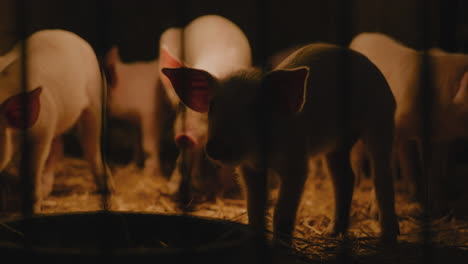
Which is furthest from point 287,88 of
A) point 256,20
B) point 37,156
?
point 256,20

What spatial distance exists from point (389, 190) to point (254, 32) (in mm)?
2183

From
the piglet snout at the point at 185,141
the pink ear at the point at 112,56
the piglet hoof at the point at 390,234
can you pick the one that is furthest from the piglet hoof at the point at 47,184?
the piglet hoof at the point at 390,234

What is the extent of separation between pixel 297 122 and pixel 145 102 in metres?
2.16

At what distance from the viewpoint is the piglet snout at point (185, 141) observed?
8.56ft

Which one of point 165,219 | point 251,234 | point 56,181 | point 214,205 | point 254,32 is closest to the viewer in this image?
point 251,234

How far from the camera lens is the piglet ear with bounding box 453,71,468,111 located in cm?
285

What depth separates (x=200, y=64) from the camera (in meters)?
2.95

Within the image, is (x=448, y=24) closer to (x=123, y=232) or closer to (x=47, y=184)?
(x=47, y=184)

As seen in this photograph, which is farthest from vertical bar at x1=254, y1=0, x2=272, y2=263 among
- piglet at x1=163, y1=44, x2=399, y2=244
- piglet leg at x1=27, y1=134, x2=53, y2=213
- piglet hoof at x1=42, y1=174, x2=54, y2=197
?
piglet hoof at x1=42, y1=174, x2=54, y2=197

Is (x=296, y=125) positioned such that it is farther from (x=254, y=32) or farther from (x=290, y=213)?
(x=254, y=32)

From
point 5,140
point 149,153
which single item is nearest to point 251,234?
point 5,140

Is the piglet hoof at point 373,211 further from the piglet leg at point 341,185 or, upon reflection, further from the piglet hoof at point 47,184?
the piglet hoof at point 47,184

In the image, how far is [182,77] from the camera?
197cm

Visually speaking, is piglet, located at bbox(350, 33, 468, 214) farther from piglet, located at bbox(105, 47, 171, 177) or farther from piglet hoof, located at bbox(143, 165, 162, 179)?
piglet hoof, located at bbox(143, 165, 162, 179)
